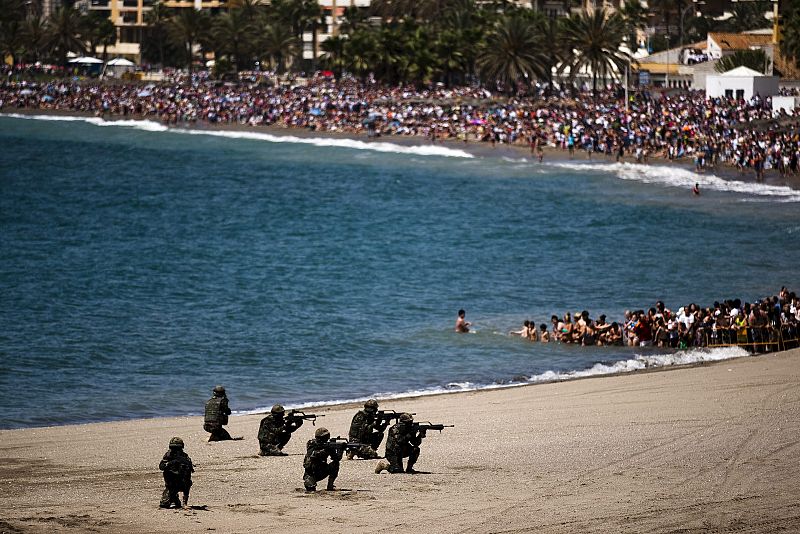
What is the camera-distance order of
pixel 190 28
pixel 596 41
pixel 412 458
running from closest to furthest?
pixel 412 458 < pixel 596 41 < pixel 190 28

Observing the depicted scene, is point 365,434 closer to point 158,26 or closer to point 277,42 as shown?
point 277,42

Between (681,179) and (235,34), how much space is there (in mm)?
64011

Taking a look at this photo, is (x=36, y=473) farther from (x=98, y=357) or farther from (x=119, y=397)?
(x=98, y=357)

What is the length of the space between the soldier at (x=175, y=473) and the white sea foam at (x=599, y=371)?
31.2 feet

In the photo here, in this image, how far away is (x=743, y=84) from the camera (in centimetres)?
6900

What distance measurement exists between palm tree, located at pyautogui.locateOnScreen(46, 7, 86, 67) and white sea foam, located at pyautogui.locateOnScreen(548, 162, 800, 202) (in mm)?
71602

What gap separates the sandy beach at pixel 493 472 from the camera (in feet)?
45.6

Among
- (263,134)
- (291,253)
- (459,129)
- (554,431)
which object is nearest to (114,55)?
(263,134)

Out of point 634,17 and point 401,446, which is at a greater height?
point 634,17

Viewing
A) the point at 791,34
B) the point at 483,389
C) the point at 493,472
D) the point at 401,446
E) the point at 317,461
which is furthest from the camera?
the point at 791,34

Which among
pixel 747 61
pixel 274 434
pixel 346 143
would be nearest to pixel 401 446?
pixel 274 434

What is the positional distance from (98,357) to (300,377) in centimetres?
494

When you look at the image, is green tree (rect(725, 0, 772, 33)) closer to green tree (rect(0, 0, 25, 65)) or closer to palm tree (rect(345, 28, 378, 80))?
palm tree (rect(345, 28, 378, 80))

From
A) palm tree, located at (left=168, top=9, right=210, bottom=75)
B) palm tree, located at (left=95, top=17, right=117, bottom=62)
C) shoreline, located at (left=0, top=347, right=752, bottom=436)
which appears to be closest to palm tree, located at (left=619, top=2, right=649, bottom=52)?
palm tree, located at (left=168, top=9, right=210, bottom=75)
